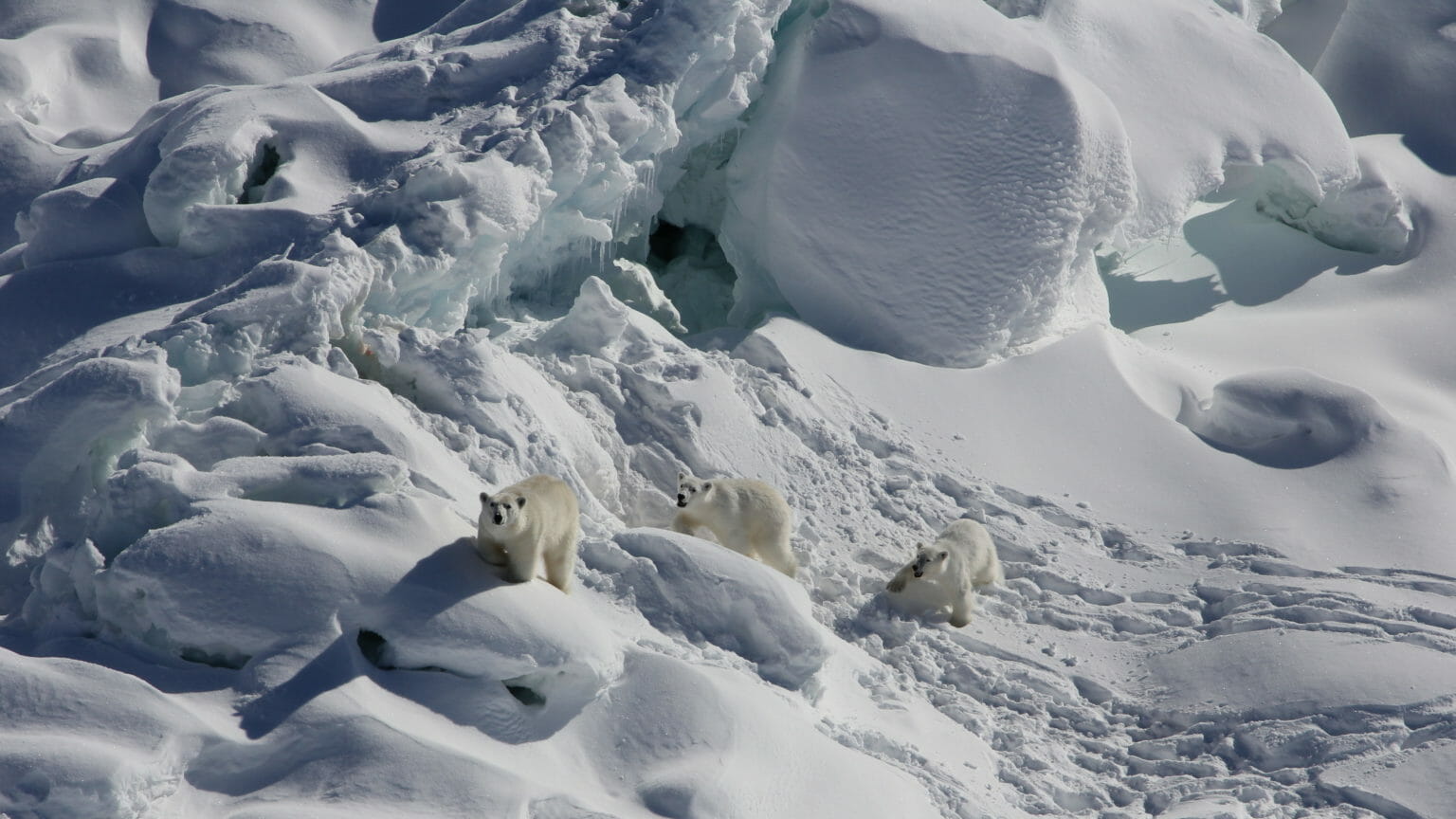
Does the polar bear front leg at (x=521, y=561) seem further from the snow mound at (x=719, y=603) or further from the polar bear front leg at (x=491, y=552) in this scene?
the snow mound at (x=719, y=603)

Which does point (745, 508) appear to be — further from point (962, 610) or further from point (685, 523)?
point (962, 610)

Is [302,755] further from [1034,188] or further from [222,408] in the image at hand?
[1034,188]

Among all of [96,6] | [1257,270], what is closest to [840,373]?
[1257,270]

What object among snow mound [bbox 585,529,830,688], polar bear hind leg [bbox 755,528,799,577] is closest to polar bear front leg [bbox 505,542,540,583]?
snow mound [bbox 585,529,830,688]

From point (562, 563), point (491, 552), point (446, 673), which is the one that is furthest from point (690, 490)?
point (446, 673)

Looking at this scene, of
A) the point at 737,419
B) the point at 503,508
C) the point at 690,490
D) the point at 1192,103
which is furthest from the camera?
the point at 1192,103

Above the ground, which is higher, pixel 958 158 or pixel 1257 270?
pixel 958 158
